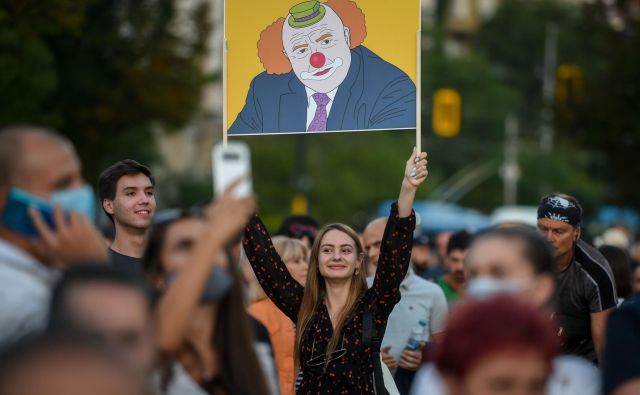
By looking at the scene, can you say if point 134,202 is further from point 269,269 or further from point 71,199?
point 71,199

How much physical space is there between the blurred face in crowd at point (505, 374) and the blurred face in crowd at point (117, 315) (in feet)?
2.93

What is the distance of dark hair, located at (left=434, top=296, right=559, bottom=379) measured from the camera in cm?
391

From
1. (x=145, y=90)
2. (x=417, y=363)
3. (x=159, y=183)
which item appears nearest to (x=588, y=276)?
(x=417, y=363)

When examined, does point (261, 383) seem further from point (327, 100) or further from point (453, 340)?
point (327, 100)

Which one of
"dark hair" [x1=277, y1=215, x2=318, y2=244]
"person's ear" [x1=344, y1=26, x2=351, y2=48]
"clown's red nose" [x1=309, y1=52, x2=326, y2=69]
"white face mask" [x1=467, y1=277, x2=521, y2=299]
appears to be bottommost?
"dark hair" [x1=277, y1=215, x2=318, y2=244]

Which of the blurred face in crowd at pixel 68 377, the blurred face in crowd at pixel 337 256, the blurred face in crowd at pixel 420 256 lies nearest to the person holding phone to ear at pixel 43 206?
the blurred face in crowd at pixel 68 377

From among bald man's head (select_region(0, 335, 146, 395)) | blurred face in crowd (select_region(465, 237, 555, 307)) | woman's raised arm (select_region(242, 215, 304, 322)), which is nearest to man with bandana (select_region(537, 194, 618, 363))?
woman's raised arm (select_region(242, 215, 304, 322))

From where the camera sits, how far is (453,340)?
157 inches

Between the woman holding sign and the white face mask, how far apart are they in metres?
2.34

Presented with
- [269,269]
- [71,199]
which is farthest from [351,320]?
[71,199]

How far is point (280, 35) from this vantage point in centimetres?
790

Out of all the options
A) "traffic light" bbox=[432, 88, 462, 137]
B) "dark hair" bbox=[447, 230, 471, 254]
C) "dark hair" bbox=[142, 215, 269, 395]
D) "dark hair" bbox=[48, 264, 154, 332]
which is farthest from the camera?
"traffic light" bbox=[432, 88, 462, 137]

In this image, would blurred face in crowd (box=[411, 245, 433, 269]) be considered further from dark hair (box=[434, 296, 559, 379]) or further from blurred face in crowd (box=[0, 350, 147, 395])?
blurred face in crowd (box=[0, 350, 147, 395])

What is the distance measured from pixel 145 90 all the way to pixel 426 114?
49.1m
